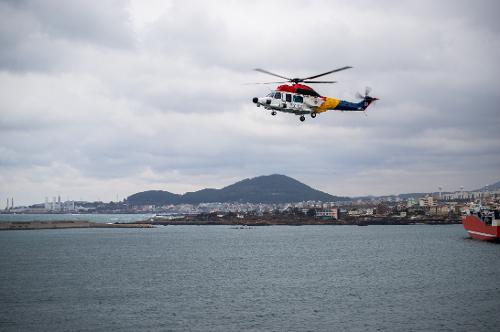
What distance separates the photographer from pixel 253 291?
57.7 meters

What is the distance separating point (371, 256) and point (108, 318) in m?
56.6

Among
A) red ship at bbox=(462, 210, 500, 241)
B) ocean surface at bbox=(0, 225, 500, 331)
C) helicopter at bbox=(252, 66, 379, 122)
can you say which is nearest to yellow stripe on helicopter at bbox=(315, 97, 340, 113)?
helicopter at bbox=(252, 66, 379, 122)

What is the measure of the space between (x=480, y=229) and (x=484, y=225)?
13.1 feet

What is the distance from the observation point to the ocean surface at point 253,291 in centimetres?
4416

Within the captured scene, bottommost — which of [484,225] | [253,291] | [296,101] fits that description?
[253,291]

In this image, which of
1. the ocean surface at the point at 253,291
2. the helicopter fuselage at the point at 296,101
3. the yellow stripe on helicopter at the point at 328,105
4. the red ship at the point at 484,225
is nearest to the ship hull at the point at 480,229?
the red ship at the point at 484,225

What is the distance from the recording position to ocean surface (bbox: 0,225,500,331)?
4416 centimetres

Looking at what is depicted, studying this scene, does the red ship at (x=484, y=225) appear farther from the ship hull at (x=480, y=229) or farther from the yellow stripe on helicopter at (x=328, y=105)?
the yellow stripe on helicopter at (x=328, y=105)

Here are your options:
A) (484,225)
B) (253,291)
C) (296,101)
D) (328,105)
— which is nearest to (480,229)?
(484,225)

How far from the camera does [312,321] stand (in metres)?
44.5

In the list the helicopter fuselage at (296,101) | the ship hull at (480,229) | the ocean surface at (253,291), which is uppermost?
the helicopter fuselage at (296,101)

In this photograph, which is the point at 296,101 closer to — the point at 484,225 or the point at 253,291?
the point at 253,291

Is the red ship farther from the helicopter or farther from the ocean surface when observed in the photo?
the helicopter

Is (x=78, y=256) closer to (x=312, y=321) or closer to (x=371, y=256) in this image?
(x=371, y=256)
